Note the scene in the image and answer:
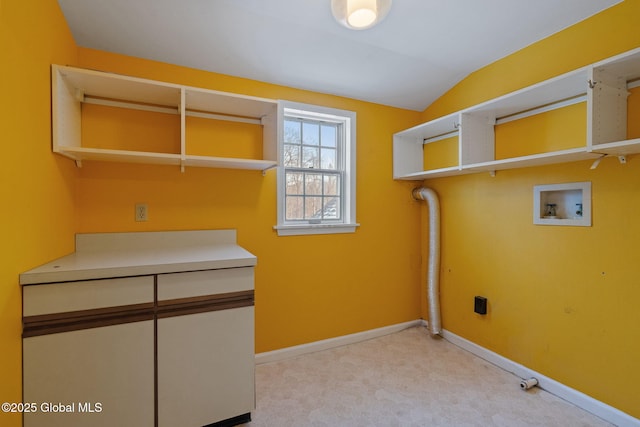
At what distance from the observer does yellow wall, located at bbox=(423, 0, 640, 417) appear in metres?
1.73

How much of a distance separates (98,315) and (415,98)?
9.96 feet

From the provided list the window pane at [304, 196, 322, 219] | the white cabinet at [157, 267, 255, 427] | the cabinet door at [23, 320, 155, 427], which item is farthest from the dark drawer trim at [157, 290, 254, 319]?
the window pane at [304, 196, 322, 219]

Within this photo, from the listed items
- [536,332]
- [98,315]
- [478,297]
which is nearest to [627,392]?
[536,332]

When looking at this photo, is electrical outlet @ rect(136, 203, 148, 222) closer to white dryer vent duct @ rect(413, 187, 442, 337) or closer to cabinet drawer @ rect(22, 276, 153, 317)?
cabinet drawer @ rect(22, 276, 153, 317)

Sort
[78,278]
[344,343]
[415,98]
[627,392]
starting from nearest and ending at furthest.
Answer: [78,278]
[627,392]
[344,343]
[415,98]

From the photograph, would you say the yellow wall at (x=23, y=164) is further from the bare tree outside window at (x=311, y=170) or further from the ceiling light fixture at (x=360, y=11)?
the bare tree outside window at (x=311, y=170)

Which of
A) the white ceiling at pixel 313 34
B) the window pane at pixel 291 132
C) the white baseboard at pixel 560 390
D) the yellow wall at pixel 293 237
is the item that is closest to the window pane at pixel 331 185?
the yellow wall at pixel 293 237

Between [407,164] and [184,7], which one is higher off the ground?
[184,7]

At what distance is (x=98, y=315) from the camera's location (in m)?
1.40

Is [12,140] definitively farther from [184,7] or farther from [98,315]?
[184,7]

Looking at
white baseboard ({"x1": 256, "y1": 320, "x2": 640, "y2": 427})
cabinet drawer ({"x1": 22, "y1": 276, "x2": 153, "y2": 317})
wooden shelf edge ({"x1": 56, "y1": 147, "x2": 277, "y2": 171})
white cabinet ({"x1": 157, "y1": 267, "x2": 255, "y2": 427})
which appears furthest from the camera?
white baseboard ({"x1": 256, "y1": 320, "x2": 640, "y2": 427})

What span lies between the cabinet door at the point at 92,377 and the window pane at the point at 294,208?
1.40 metres

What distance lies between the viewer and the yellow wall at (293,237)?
201 cm

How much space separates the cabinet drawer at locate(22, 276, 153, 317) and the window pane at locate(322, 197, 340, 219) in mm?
1646
